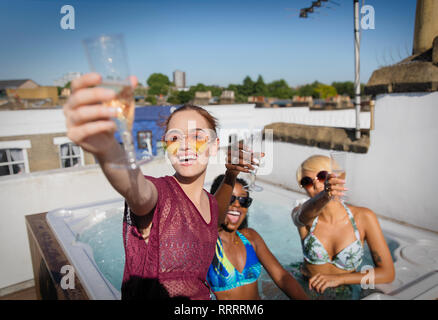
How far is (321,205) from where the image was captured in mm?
2316

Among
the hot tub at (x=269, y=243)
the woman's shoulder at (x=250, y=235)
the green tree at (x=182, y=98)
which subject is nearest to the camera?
the woman's shoulder at (x=250, y=235)

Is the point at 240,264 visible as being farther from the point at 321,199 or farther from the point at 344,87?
the point at 344,87

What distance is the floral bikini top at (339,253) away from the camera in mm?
2822

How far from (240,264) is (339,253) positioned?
1.06m

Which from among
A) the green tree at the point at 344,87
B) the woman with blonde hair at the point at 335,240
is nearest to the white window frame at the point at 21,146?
the woman with blonde hair at the point at 335,240

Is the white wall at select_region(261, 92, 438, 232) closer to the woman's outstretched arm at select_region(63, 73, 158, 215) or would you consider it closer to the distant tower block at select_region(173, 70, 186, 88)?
the woman's outstretched arm at select_region(63, 73, 158, 215)

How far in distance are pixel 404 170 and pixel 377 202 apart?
2.88 ft

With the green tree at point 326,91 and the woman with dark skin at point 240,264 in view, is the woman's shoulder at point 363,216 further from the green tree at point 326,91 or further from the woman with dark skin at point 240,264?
the green tree at point 326,91

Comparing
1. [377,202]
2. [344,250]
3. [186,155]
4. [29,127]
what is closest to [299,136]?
[377,202]

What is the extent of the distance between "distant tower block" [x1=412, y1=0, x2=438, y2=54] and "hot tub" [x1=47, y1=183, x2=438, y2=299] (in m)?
3.76

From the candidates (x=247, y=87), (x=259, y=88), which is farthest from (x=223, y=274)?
(x=259, y=88)

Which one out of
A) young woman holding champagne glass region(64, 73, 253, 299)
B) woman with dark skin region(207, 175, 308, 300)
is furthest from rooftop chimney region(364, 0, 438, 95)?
young woman holding champagne glass region(64, 73, 253, 299)

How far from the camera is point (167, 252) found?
1.13 metres

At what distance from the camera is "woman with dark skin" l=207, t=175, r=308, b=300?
238 centimetres
